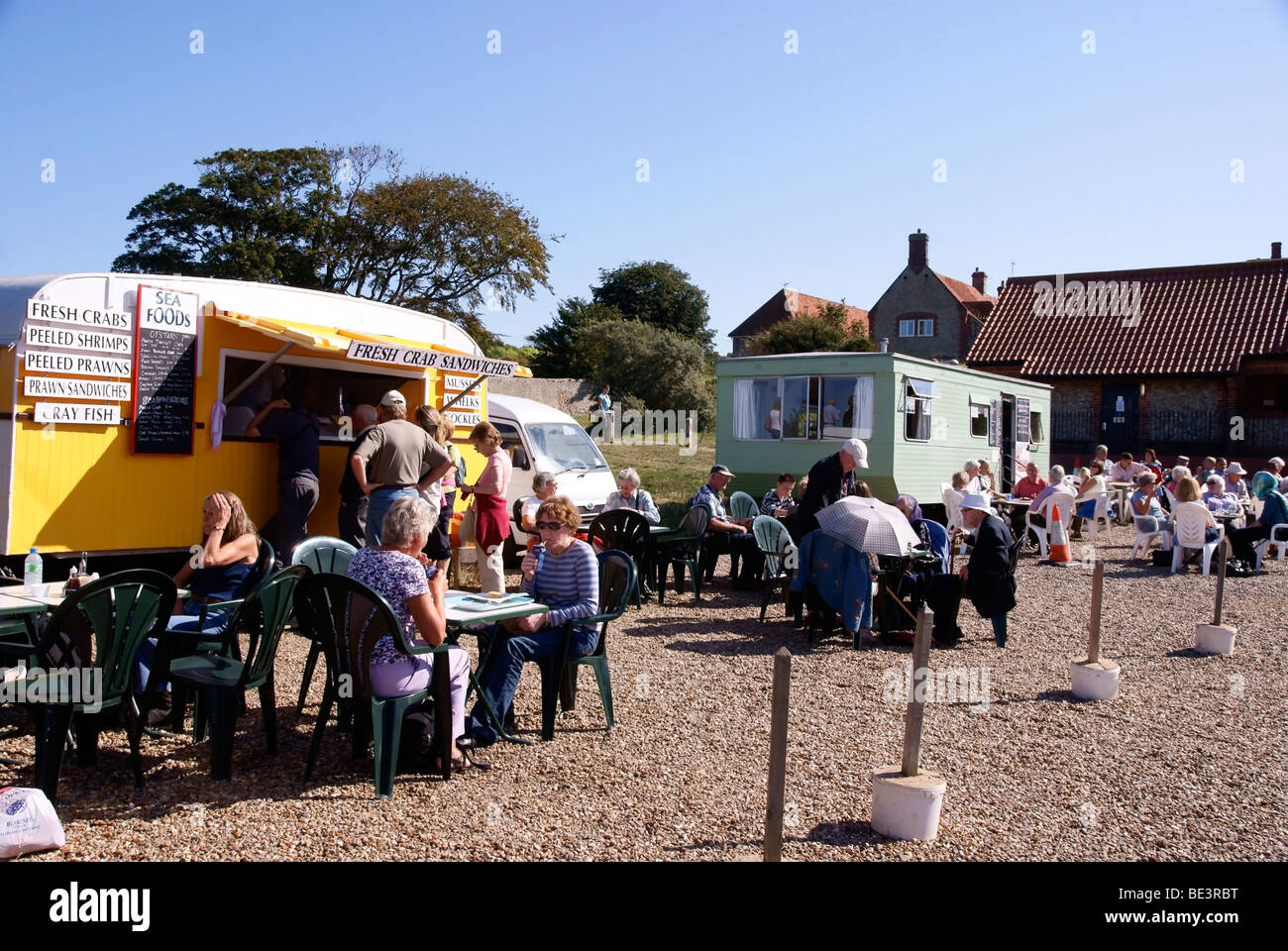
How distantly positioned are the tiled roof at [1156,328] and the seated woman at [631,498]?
24.1 meters

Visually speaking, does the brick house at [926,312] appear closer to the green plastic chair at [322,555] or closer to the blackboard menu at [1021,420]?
the blackboard menu at [1021,420]

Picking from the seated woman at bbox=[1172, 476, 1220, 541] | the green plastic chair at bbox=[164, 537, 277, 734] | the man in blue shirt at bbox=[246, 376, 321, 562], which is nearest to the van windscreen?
the man in blue shirt at bbox=[246, 376, 321, 562]

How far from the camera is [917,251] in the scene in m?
46.9

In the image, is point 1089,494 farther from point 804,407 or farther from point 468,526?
point 468,526

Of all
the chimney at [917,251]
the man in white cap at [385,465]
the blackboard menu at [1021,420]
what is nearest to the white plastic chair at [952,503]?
the blackboard menu at [1021,420]

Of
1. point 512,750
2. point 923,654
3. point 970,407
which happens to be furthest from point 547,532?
point 970,407

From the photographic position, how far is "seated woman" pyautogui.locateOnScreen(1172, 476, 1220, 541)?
486 inches

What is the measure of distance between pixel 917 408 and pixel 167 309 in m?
11.0

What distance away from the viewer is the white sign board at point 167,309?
24.7 ft

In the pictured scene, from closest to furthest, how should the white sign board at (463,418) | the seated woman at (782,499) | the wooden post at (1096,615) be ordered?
the wooden post at (1096,615) < the white sign board at (463,418) < the seated woman at (782,499)

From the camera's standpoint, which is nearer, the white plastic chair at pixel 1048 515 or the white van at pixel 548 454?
the white van at pixel 548 454

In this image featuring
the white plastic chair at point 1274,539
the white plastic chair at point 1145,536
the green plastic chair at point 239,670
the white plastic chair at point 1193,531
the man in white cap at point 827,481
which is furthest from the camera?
the white plastic chair at point 1145,536

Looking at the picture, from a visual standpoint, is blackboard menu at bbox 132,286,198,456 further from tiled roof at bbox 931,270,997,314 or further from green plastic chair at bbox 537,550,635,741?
tiled roof at bbox 931,270,997,314
